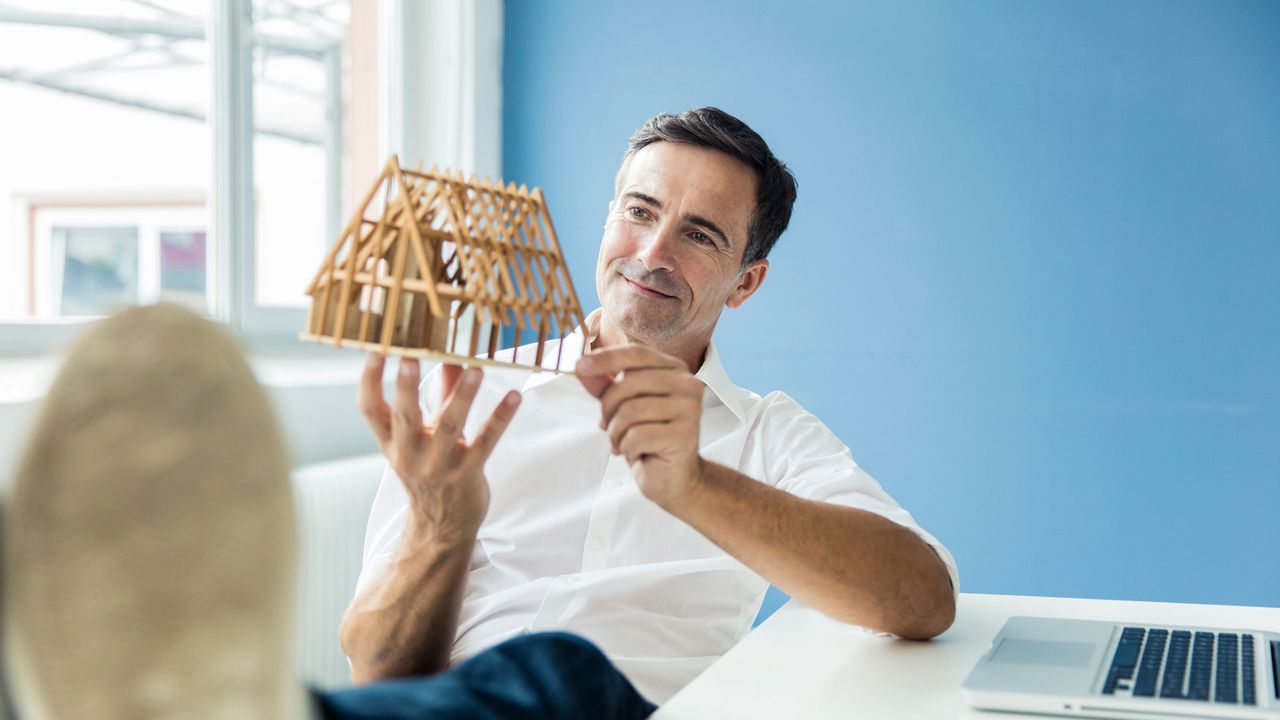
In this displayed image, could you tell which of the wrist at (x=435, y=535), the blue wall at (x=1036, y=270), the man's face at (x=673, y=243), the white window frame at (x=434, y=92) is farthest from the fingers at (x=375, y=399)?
the blue wall at (x=1036, y=270)

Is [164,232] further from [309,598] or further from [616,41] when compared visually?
[616,41]

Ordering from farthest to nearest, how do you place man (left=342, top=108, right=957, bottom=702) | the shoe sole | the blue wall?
the blue wall, man (left=342, top=108, right=957, bottom=702), the shoe sole

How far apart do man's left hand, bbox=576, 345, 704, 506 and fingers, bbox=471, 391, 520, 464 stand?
89 millimetres

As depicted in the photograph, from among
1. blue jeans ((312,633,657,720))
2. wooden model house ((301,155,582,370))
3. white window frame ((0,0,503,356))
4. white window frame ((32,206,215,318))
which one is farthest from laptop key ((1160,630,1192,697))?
white window frame ((0,0,503,356))

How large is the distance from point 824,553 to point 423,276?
0.56m

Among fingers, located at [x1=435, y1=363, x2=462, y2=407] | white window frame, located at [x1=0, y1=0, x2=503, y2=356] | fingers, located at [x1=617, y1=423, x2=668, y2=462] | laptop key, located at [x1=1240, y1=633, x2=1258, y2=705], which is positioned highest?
white window frame, located at [x1=0, y1=0, x2=503, y2=356]

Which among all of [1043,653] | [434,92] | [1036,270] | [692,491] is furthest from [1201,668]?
[434,92]

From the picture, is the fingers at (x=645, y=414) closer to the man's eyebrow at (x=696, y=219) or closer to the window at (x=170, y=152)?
the man's eyebrow at (x=696, y=219)

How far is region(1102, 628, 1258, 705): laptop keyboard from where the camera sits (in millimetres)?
985

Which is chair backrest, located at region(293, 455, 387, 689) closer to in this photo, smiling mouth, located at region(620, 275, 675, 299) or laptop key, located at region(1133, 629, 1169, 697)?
smiling mouth, located at region(620, 275, 675, 299)

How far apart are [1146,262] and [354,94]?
1.91 m

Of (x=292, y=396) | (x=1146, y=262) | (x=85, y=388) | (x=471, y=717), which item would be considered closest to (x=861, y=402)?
(x=1146, y=262)

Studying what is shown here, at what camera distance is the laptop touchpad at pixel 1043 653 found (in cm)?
110

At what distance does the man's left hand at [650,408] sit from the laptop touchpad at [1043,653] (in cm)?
36
